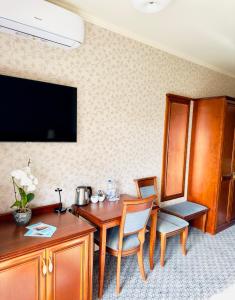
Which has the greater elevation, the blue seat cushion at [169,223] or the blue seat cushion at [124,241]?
the blue seat cushion at [124,241]

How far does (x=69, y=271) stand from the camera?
1597mm

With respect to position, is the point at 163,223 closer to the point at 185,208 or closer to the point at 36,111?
the point at 185,208

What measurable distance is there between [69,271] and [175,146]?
88.1 inches

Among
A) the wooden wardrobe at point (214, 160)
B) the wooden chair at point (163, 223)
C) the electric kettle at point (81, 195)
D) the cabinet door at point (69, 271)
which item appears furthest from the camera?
the wooden wardrobe at point (214, 160)

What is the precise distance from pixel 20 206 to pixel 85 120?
102 cm

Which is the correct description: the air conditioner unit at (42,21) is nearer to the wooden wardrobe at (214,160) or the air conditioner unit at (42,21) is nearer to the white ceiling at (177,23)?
the white ceiling at (177,23)

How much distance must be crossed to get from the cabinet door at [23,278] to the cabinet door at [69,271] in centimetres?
6

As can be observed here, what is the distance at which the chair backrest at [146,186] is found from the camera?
2699 millimetres

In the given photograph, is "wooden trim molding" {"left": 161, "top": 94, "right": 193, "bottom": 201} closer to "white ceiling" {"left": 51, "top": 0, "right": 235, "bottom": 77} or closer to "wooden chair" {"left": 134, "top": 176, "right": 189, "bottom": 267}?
"wooden chair" {"left": 134, "top": 176, "right": 189, "bottom": 267}

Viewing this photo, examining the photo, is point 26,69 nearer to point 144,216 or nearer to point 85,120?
point 85,120

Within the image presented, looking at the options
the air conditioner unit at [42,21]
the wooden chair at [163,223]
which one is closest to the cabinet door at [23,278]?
the wooden chair at [163,223]

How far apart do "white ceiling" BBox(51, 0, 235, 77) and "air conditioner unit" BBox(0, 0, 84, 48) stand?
0.27m

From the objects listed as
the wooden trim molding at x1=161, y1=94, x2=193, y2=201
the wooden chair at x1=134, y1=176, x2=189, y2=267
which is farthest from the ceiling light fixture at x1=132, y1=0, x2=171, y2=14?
the wooden chair at x1=134, y1=176, x2=189, y2=267

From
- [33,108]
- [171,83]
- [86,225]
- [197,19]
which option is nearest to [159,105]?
[171,83]
